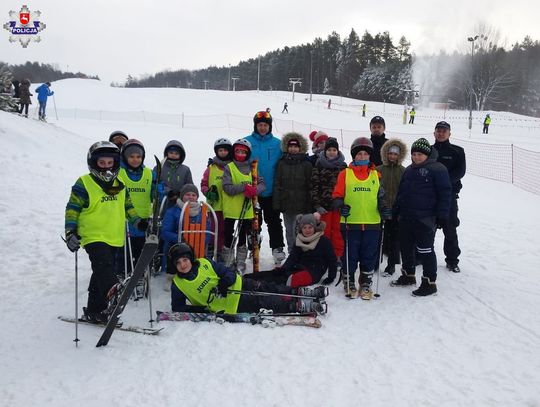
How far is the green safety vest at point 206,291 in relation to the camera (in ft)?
14.8

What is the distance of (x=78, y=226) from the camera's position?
13.5 ft

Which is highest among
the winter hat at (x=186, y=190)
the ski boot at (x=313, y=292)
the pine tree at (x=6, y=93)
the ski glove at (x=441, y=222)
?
the pine tree at (x=6, y=93)

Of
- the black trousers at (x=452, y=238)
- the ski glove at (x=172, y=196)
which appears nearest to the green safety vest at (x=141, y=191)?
the ski glove at (x=172, y=196)

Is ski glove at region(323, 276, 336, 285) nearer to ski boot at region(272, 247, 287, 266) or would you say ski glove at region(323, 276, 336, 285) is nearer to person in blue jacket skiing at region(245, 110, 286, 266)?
ski boot at region(272, 247, 287, 266)

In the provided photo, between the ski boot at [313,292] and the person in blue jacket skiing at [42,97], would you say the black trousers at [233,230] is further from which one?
the person in blue jacket skiing at [42,97]

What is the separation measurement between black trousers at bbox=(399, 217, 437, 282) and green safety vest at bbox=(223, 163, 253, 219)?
202 centimetres

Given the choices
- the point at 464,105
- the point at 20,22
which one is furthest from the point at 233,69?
the point at 20,22

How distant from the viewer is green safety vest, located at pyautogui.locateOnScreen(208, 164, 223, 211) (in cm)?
584

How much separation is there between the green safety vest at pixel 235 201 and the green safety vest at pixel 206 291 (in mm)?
1242

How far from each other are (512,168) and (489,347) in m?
14.1

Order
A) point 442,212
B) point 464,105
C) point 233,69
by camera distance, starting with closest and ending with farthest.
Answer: point 442,212
point 464,105
point 233,69

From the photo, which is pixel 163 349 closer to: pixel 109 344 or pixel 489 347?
pixel 109 344

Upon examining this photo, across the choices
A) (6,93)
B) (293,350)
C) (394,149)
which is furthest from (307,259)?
(6,93)

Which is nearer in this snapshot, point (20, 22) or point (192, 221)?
point (192, 221)
